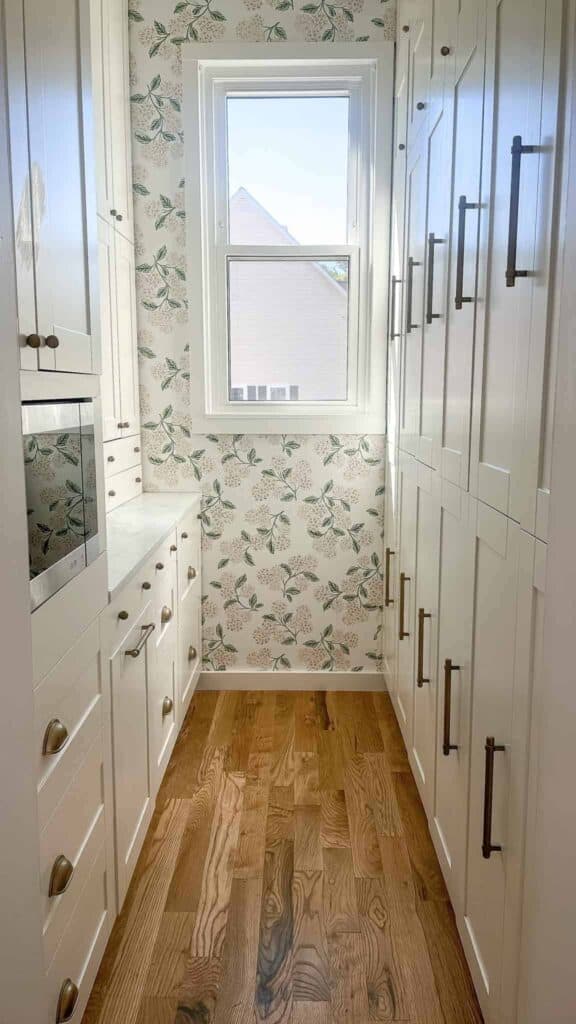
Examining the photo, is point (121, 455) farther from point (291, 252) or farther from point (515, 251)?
point (515, 251)

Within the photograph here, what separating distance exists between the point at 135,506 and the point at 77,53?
167 cm

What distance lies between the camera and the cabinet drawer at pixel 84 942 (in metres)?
1.30

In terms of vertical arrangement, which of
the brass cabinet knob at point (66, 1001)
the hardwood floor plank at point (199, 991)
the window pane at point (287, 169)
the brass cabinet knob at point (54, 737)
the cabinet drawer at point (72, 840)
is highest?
the window pane at point (287, 169)

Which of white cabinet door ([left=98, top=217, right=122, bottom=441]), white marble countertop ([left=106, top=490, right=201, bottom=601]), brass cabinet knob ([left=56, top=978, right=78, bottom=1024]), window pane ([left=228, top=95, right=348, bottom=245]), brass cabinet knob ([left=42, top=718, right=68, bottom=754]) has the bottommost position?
brass cabinet knob ([left=56, top=978, right=78, bottom=1024])

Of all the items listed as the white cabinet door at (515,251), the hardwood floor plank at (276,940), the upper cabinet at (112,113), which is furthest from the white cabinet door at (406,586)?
A: the upper cabinet at (112,113)

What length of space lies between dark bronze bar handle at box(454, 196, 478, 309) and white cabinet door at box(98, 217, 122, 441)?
134cm

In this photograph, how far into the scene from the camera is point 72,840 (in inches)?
54.8

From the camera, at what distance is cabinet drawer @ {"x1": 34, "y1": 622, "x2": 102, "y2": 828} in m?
1.22

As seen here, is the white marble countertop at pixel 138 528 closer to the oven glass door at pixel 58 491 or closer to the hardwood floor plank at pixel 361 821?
the oven glass door at pixel 58 491

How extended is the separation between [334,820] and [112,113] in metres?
2.46

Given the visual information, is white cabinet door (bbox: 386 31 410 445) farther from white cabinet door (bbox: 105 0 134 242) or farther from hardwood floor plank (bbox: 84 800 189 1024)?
hardwood floor plank (bbox: 84 800 189 1024)

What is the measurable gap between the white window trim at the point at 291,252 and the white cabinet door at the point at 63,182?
1659 millimetres

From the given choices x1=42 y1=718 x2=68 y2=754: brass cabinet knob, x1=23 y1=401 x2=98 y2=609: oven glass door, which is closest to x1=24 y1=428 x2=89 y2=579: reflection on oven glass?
x1=23 y1=401 x2=98 y2=609: oven glass door

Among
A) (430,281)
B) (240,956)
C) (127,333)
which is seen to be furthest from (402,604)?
(127,333)
